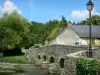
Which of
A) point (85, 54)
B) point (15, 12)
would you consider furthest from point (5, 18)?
point (85, 54)

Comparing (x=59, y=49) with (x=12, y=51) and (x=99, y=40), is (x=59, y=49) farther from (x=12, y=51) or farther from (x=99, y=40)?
(x=12, y=51)

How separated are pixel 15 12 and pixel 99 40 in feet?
70.1

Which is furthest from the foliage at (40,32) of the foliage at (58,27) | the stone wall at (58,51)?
the stone wall at (58,51)

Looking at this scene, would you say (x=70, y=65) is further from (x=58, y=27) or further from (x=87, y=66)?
(x=58, y=27)

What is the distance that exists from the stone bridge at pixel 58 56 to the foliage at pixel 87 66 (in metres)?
1.05

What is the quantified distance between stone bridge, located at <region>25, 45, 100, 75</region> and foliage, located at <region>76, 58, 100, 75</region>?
105 centimetres

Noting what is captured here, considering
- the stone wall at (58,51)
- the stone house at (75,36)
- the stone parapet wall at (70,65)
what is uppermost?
the stone house at (75,36)

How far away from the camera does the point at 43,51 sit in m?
47.8

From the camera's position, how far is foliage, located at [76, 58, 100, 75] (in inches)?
546

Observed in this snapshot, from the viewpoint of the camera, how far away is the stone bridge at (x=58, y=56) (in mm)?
17016

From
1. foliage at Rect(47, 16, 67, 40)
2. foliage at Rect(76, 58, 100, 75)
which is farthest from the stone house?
foliage at Rect(76, 58, 100, 75)

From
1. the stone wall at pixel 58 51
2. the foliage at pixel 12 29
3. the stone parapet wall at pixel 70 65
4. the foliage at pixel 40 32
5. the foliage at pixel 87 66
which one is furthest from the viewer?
the foliage at pixel 40 32

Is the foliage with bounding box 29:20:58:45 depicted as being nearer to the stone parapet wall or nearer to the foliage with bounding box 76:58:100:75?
the stone parapet wall

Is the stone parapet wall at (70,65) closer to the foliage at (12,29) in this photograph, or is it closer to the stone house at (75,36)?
the stone house at (75,36)
